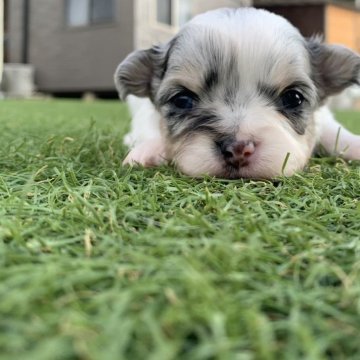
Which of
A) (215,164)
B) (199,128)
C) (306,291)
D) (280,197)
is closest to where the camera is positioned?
(306,291)

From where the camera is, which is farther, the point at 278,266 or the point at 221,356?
the point at 278,266

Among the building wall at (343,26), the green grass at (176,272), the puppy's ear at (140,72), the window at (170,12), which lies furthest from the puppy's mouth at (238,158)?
the building wall at (343,26)

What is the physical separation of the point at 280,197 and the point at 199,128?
1.89ft

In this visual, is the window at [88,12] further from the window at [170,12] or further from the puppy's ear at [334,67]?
the puppy's ear at [334,67]

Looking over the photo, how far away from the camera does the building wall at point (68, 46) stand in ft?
40.8

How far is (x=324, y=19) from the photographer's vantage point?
1645 cm

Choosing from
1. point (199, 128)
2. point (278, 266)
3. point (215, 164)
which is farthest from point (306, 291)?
point (199, 128)

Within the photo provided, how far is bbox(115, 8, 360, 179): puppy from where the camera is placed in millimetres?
1905

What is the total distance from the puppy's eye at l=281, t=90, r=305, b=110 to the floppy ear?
65 cm

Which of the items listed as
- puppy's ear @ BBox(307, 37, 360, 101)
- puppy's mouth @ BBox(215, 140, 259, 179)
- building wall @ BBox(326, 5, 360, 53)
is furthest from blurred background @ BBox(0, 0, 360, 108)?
puppy's mouth @ BBox(215, 140, 259, 179)

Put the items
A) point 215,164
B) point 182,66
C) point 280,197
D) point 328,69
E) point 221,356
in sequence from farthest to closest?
point 328,69 < point 182,66 < point 215,164 < point 280,197 < point 221,356

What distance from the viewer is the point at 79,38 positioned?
13.1 meters

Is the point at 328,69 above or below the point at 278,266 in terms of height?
above

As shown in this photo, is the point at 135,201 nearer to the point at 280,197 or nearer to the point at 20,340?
the point at 280,197
